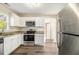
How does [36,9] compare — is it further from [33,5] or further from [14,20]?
[14,20]

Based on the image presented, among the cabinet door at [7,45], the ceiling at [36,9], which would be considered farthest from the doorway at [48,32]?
the cabinet door at [7,45]

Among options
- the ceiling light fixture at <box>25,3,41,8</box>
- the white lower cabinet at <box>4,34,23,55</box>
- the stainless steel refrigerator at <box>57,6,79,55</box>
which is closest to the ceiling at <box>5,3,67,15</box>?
the ceiling light fixture at <box>25,3,41,8</box>

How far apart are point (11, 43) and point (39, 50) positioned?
17.4 inches

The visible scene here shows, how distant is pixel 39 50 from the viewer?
1.83 metres

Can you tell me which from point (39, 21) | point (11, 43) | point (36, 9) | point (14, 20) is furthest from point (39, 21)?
point (11, 43)

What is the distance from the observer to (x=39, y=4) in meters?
1.83

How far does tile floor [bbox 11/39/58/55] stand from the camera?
1.80m

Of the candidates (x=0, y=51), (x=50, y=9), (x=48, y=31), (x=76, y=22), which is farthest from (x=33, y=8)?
(x=0, y=51)

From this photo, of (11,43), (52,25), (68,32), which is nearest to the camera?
(68,32)

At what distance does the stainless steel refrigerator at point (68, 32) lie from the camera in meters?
1.58

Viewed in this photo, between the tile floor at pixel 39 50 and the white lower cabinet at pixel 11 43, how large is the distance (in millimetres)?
71

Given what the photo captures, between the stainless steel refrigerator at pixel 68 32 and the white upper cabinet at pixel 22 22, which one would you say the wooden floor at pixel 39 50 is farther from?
the white upper cabinet at pixel 22 22

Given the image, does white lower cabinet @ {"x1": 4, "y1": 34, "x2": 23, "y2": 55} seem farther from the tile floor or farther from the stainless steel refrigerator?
the stainless steel refrigerator

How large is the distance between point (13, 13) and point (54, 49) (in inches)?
30.5
